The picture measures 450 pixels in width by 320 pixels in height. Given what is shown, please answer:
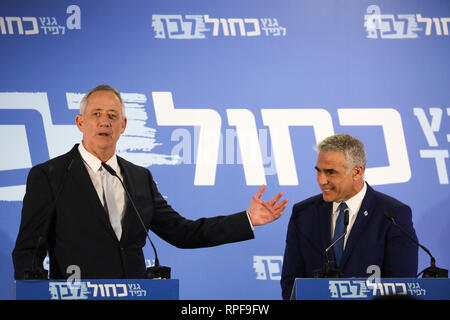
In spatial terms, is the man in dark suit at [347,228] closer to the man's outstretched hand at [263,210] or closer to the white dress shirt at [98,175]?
the man's outstretched hand at [263,210]

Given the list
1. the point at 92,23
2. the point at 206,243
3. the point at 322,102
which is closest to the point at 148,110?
the point at 92,23

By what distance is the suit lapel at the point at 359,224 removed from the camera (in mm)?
3615

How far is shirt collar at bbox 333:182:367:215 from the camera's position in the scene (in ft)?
12.5

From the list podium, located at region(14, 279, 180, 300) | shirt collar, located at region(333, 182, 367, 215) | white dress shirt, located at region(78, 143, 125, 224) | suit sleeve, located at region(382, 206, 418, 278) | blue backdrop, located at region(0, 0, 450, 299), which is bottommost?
podium, located at region(14, 279, 180, 300)

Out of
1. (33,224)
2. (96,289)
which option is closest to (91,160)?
(33,224)

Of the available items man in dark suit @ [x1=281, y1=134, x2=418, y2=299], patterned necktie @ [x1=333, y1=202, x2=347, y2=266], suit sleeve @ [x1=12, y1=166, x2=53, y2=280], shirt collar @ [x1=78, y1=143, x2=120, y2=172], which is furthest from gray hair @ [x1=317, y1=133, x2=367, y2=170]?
suit sleeve @ [x1=12, y1=166, x2=53, y2=280]

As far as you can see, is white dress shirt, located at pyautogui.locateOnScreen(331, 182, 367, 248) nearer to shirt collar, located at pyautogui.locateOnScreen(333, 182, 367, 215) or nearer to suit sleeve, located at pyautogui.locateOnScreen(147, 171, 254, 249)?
shirt collar, located at pyautogui.locateOnScreen(333, 182, 367, 215)

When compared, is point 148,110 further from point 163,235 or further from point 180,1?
point 163,235

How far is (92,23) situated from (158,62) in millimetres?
595

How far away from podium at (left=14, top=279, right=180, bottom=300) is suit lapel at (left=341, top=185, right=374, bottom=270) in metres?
1.29

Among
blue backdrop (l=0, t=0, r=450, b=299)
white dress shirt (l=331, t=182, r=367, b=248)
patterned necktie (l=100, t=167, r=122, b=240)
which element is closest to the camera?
patterned necktie (l=100, t=167, r=122, b=240)

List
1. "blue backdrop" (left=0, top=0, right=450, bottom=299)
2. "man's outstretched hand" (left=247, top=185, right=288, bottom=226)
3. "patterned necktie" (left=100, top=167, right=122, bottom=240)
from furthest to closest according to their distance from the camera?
1. "blue backdrop" (left=0, top=0, right=450, bottom=299)
2. "man's outstretched hand" (left=247, top=185, right=288, bottom=226)
3. "patterned necktie" (left=100, top=167, right=122, bottom=240)

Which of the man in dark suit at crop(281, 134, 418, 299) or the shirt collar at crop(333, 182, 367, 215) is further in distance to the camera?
the shirt collar at crop(333, 182, 367, 215)

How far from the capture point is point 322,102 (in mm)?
5121
